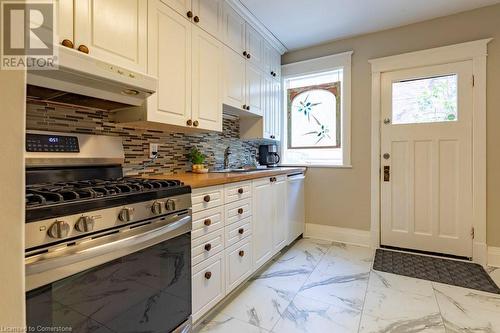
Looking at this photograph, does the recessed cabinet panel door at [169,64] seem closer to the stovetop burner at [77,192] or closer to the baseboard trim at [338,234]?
the stovetop burner at [77,192]

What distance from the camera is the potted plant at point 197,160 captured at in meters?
2.17

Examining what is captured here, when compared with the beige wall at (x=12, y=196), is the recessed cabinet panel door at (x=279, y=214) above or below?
below

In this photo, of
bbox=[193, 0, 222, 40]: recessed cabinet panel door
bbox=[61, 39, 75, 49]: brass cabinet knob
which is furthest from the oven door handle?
bbox=[193, 0, 222, 40]: recessed cabinet panel door

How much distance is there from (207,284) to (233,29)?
2.10 meters

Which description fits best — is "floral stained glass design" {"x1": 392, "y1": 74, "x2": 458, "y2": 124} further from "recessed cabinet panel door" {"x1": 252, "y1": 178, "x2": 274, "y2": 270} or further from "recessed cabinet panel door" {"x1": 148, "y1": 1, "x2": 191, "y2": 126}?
"recessed cabinet panel door" {"x1": 148, "y1": 1, "x2": 191, "y2": 126}

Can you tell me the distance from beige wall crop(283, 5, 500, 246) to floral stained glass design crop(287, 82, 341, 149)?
0.74 feet

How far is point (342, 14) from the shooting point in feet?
8.06

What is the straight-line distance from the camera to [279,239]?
246 cm

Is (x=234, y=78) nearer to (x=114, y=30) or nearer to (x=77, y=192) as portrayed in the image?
(x=114, y=30)

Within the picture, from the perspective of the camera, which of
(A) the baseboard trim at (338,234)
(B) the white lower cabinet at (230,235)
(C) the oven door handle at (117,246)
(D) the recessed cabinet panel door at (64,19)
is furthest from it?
(A) the baseboard trim at (338,234)

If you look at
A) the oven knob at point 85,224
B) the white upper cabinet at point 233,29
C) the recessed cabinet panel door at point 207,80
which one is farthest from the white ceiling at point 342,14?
the oven knob at point 85,224

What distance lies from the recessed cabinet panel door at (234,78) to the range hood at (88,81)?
96 cm

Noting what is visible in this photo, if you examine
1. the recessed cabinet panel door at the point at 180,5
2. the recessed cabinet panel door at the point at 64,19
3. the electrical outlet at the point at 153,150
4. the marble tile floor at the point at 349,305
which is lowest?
the marble tile floor at the point at 349,305

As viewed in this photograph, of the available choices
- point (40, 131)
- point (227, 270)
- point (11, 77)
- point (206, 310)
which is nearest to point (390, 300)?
point (227, 270)
